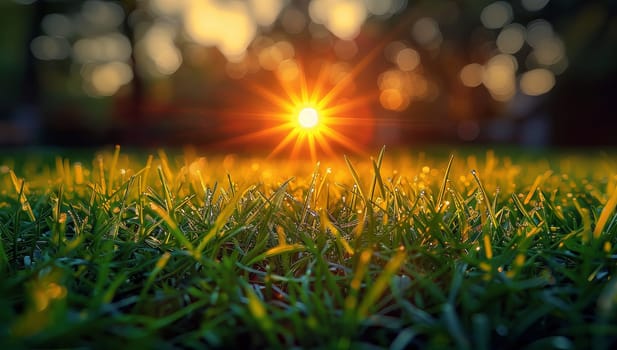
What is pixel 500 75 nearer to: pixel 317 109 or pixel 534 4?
pixel 534 4

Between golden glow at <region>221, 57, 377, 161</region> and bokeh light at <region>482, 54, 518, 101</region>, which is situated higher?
bokeh light at <region>482, 54, 518, 101</region>

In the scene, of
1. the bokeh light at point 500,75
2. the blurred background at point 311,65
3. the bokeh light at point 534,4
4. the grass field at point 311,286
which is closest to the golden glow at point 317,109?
the blurred background at point 311,65

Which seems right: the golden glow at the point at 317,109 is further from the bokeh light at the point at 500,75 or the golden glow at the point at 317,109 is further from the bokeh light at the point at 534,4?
the bokeh light at the point at 534,4

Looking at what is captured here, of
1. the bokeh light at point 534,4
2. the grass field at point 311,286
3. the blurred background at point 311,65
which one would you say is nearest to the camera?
the grass field at point 311,286

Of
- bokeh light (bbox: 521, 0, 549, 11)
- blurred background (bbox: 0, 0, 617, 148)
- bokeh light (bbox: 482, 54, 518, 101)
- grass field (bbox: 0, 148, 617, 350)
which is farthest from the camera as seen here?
bokeh light (bbox: 482, 54, 518, 101)

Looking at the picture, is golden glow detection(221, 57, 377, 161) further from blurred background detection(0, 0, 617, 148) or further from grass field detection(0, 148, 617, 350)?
grass field detection(0, 148, 617, 350)

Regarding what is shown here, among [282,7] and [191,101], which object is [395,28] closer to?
[282,7]

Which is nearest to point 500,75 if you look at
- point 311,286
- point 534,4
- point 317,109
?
point 534,4

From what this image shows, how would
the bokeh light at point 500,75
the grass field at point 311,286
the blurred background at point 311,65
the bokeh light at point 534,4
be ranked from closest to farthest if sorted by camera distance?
the grass field at point 311,286
the blurred background at point 311,65
the bokeh light at point 534,4
the bokeh light at point 500,75

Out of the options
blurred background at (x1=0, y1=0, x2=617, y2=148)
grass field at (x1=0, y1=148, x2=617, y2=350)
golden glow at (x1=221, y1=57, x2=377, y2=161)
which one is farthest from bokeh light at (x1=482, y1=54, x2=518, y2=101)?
grass field at (x1=0, y1=148, x2=617, y2=350)
